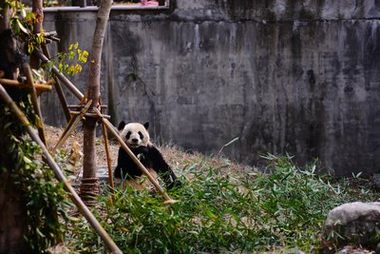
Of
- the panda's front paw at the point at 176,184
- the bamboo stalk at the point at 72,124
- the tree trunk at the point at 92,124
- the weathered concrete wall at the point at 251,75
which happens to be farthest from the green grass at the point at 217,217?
the weathered concrete wall at the point at 251,75

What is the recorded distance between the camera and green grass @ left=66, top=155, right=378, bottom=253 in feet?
19.4

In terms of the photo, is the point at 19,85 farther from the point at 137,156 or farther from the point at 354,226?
the point at 137,156

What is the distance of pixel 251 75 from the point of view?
38.9ft

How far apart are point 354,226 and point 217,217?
114cm

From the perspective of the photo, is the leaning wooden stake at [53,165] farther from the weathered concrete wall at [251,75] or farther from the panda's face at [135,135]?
the weathered concrete wall at [251,75]

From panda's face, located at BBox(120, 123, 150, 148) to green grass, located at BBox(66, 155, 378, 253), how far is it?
62.7 inches

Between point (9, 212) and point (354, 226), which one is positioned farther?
point (354, 226)

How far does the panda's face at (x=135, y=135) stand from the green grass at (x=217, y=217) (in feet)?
5.23

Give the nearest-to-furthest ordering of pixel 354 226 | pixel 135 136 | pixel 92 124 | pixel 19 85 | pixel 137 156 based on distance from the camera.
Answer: pixel 19 85 → pixel 354 226 → pixel 92 124 → pixel 137 156 → pixel 135 136

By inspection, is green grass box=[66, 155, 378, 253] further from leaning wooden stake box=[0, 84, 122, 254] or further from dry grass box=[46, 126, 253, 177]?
dry grass box=[46, 126, 253, 177]

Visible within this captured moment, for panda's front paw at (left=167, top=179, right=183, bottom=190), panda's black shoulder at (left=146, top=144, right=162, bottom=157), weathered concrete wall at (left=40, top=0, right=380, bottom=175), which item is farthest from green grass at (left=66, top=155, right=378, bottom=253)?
weathered concrete wall at (left=40, top=0, right=380, bottom=175)

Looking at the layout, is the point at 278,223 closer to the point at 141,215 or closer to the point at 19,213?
the point at 141,215

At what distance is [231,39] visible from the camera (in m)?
11.8

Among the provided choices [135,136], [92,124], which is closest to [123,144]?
[92,124]
